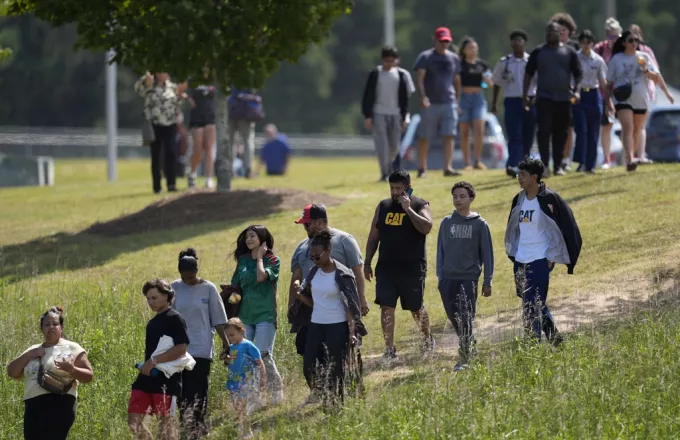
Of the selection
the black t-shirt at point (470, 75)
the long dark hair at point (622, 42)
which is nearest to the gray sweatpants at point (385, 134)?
the black t-shirt at point (470, 75)

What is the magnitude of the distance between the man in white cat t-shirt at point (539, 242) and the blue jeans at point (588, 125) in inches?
318

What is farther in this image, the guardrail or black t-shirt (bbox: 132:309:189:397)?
the guardrail

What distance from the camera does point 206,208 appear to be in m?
21.4

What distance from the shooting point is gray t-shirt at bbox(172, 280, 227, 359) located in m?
12.3

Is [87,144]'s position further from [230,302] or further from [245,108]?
[230,302]

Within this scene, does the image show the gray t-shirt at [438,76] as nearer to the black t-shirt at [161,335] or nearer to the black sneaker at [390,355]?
the black sneaker at [390,355]

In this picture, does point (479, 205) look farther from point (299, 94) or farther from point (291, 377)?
point (299, 94)

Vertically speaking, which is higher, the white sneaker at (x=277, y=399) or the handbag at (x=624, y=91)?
the handbag at (x=624, y=91)

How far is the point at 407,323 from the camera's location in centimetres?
1552

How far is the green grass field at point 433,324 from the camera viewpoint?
11570 millimetres

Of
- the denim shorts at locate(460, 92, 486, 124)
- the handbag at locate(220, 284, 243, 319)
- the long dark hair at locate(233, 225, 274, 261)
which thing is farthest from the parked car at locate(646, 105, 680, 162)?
the handbag at locate(220, 284, 243, 319)

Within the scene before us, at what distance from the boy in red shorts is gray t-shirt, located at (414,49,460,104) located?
11528 mm

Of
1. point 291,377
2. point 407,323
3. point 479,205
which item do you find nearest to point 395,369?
point 291,377

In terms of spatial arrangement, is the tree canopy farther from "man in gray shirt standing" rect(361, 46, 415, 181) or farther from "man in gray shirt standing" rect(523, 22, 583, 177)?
"man in gray shirt standing" rect(523, 22, 583, 177)
